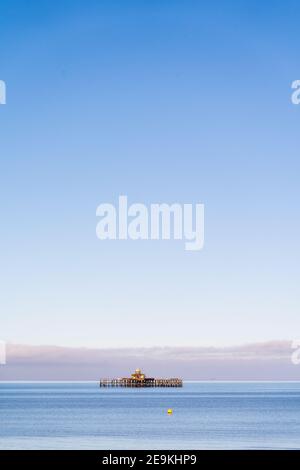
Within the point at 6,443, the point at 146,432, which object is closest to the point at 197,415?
the point at 146,432

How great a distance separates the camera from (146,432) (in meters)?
80.1

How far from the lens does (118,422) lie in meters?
94.8

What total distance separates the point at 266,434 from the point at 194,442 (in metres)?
13.3
